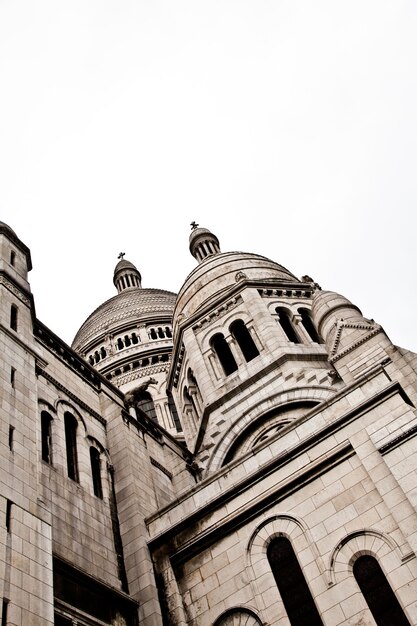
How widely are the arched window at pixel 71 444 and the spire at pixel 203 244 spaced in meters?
19.5

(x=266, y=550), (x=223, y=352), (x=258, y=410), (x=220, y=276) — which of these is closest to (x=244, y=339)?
(x=223, y=352)

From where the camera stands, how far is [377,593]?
1216 centimetres

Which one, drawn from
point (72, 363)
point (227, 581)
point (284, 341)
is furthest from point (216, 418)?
point (227, 581)

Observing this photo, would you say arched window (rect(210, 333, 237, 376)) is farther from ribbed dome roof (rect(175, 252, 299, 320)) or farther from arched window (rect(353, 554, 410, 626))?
arched window (rect(353, 554, 410, 626))

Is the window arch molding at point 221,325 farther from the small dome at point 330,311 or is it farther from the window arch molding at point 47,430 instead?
the window arch molding at point 47,430

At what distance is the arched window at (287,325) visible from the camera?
2652 cm

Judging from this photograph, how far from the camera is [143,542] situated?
15.7m

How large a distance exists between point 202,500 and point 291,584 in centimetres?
330

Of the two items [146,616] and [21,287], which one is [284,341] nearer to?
[21,287]

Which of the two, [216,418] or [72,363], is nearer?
[72,363]

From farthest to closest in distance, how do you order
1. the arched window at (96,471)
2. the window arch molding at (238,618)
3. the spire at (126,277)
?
the spire at (126,277)
the arched window at (96,471)
the window arch molding at (238,618)

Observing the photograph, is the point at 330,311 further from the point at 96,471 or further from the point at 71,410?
the point at 96,471

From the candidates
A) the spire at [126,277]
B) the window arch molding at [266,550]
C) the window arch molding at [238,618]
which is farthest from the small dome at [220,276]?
the spire at [126,277]

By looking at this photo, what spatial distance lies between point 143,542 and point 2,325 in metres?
6.39
